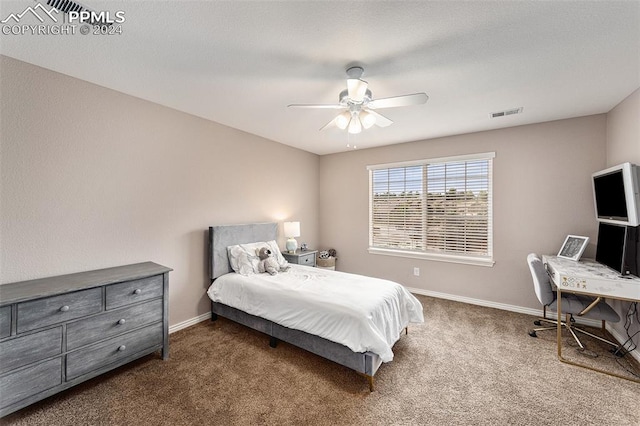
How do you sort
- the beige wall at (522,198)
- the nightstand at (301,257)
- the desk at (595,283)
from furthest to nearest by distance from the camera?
the nightstand at (301,257) → the beige wall at (522,198) → the desk at (595,283)

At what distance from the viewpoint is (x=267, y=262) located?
10.7 ft

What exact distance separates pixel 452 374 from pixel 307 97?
3.00m

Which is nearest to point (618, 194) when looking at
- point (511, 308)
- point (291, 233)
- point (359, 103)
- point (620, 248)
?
point (620, 248)

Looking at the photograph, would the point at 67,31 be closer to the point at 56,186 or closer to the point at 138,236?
the point at 56,186

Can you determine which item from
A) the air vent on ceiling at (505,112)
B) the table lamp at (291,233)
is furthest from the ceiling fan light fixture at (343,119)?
the table lamp at (291,233)

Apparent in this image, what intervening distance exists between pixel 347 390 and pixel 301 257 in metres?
2.34

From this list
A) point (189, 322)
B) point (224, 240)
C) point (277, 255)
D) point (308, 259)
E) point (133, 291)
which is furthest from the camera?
point (308, 259)

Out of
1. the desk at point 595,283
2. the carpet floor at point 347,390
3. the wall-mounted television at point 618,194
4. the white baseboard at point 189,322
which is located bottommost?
the carpet floor at point 347,390

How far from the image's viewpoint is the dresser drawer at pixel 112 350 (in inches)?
75.5

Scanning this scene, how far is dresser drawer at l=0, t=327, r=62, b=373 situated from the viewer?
1.63 m

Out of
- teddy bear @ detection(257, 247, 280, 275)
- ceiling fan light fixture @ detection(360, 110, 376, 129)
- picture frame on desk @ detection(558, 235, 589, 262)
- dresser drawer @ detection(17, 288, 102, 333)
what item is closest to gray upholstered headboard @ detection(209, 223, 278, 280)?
teddy bear @ detection(257, 247, 280, 275)

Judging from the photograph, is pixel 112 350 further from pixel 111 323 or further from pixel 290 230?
pixel 290 230

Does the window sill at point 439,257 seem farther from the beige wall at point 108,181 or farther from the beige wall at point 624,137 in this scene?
the beige wall at point 108,181

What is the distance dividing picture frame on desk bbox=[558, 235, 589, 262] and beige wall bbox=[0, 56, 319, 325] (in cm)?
419
